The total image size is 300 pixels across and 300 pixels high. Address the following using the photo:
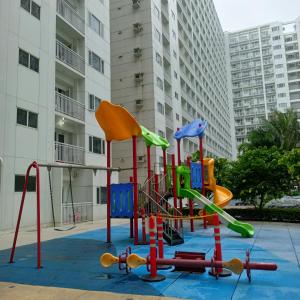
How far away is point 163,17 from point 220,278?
4120 centimetres

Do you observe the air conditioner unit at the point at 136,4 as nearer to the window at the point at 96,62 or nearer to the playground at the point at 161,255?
the window at the point at 96,62

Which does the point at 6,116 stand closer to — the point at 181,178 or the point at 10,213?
the point at 10,213

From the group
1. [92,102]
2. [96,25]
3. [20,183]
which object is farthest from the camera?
[96,25]

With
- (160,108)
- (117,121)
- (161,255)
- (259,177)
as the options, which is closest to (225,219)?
(117,121)

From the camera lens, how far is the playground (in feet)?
23.1

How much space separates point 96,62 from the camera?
27891 mm

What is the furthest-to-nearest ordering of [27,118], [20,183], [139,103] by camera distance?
[139,103] < [27,118] < [20,183]

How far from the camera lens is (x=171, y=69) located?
4425 centimetres

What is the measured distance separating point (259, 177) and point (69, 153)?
1253 cm

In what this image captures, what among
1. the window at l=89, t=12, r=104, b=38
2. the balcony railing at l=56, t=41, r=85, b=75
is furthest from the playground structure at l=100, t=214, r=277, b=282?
the window at l=89, t=12, r=104, b=38

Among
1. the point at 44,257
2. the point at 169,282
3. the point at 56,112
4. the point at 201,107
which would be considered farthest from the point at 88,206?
the point at 201,107

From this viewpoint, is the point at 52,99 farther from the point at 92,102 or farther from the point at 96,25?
the point at 96,25

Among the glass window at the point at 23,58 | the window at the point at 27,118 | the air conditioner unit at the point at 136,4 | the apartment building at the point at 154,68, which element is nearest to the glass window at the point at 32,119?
the window at the point at 27,118

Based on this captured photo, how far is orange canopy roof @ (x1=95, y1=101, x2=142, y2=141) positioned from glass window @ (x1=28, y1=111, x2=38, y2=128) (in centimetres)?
763
